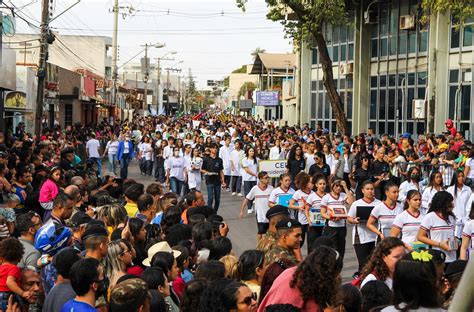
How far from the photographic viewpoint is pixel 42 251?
7.47 meters

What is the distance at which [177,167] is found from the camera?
1875cm

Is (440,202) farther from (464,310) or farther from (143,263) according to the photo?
(464,310)

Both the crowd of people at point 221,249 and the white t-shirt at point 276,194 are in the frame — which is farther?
the white t-shirt at point 276,194

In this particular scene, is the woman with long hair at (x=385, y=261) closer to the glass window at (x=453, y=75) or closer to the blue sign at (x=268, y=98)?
the glass window at (x=453, y=75)

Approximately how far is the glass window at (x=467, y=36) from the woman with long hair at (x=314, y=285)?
22.5m

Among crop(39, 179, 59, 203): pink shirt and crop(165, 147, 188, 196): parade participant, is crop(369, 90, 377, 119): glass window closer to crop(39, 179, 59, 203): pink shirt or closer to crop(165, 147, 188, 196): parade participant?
crop(165, 147, 188, 196): parade participant

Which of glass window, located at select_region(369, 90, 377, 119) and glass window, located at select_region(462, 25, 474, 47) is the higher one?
glass window, located at select_region(462, 25, 474, 47)

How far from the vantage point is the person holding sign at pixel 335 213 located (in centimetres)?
1089

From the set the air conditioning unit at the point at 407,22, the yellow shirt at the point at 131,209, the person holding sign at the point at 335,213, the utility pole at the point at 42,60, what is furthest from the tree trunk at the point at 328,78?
the yellow shirt at the point at 131,209

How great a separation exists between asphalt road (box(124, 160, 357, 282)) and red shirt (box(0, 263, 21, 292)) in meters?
5.88

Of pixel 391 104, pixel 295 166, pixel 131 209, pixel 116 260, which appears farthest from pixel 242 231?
pixel 391 104

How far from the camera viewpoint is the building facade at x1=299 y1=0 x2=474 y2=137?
26.6 metres

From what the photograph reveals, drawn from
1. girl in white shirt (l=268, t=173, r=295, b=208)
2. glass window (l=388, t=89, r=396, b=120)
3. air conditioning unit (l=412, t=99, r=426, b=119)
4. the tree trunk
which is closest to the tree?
the tree trunk

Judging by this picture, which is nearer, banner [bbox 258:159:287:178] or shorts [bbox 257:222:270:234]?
shorts [bbox 257:222:270:234]
